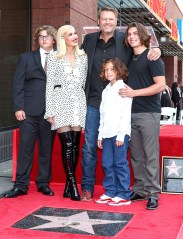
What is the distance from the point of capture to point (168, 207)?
498cm

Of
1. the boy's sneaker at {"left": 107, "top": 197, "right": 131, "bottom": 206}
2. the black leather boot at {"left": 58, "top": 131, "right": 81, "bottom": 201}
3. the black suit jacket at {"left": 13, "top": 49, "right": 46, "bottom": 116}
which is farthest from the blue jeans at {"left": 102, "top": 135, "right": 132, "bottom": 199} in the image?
the black suit jacket at {"left": 13, "top": 49, "right": 46, "bottom": 116}

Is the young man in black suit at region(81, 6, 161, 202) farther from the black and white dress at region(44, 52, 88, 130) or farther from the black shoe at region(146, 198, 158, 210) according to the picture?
the black shoe at region(146, 198, 158, 210)

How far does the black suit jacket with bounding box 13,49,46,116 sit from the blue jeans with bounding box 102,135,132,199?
89 cm

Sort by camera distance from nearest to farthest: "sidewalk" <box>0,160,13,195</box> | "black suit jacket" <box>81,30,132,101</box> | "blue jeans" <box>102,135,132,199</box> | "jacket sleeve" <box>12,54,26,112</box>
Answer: "blue jeans" <box>102,135,132,199</box> < "black suit jacket" <box>81,30,132,101</box> < "jacket sleeve" <box>12,54,26,112</box> < "sidewalk" <box>0,160,13,195</box>

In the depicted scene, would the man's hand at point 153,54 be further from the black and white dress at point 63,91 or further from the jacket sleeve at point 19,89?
the jacket sleeve at point 19,89

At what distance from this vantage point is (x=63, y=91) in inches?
198

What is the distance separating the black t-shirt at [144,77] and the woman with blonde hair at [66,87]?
552 mm

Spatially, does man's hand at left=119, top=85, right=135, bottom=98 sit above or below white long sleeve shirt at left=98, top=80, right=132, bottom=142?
above

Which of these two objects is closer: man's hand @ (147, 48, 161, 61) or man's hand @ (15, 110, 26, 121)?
man's hand @ (147, 48, 161, 61)

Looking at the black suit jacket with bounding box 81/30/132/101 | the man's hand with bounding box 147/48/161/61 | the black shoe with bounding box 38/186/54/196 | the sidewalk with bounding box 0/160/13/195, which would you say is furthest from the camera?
the sidewalk with bounding box 0/160/13/195

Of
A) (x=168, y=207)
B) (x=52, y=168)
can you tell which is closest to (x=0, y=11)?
(x=52, y=168)

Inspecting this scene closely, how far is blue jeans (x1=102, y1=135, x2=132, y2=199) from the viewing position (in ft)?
16.2

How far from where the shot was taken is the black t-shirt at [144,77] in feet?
15.7

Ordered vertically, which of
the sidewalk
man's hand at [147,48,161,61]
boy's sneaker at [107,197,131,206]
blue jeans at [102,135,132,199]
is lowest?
the sidewalk
